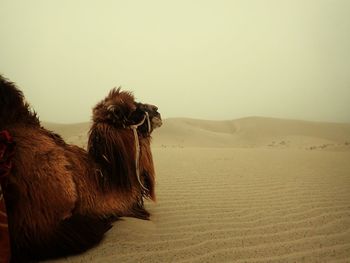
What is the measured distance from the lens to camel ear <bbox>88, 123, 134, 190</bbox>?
8.81 ft

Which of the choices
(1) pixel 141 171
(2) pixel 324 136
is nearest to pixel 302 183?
(1) pixel 141 171

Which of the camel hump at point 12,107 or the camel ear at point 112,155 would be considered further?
the camel ear at point 112,155

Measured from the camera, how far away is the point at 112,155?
2689 mm

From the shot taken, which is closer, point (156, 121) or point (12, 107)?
point (12, 107)

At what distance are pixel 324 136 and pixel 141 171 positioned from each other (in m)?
20.0

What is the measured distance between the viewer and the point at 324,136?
805 inches

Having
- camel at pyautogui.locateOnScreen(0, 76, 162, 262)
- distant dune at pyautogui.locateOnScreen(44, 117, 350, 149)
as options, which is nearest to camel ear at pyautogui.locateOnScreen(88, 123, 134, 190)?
camel at pyautogui.locateOnScreen(0, 76, 162, 262)

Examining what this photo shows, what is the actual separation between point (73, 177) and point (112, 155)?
1.25 feet

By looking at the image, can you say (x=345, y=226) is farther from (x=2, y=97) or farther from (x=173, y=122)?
(x=173, y=122)

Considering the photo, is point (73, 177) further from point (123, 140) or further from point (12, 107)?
point (12, 107)

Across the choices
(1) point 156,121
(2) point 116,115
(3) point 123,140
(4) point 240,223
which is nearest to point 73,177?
(3) point 123,140

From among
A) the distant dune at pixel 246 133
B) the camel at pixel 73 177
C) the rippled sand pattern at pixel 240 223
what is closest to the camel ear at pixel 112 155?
the camel at pixel 73 177

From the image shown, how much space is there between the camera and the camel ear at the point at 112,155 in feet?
8.81

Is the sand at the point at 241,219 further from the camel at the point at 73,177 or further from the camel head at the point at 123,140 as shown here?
the camel head at the point at 123,140
